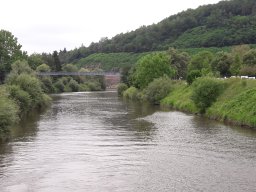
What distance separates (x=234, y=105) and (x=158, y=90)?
1461 inches

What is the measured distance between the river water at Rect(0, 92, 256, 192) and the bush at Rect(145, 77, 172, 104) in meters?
37.4

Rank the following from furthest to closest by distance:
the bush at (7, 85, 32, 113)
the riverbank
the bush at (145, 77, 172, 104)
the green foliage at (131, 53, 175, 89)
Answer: the green foliage at (131, 53, 175, 89) < the bush at (145, 77, 172, 104) < the bush at (7, 85, 32, 113) < the riverbank

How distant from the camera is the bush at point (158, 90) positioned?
9194 centimetres

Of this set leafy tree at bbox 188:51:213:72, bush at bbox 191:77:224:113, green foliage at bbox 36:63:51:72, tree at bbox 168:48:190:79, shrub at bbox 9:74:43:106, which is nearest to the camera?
bush at bbox 191:77:224:113

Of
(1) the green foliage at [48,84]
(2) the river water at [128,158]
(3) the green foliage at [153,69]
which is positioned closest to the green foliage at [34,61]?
(1) the green foliage at [48,84]

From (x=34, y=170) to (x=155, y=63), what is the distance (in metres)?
75.7

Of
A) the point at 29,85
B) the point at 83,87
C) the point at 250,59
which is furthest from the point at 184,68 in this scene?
the point at 29,85

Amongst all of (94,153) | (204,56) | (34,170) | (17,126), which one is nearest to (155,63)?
(204,56)

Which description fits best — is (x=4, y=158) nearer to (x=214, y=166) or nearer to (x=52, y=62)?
(x=214, y=166)

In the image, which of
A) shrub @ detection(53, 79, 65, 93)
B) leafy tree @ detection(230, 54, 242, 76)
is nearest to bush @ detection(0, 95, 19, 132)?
leafy tree @ detection(230, 54, 242, 76)

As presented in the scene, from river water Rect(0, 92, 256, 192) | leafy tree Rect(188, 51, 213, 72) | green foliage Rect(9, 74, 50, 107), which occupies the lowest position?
river water Rect(0, 92, 256, 192)

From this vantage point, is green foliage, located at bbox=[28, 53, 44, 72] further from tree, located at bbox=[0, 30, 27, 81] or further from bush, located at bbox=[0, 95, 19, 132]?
bush, located at bbox=[0, 95, 19, 132]

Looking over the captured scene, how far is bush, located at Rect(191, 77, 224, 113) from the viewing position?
206 ft

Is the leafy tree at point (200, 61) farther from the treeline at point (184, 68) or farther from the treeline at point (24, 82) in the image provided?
the treeline at point (24, 82)
